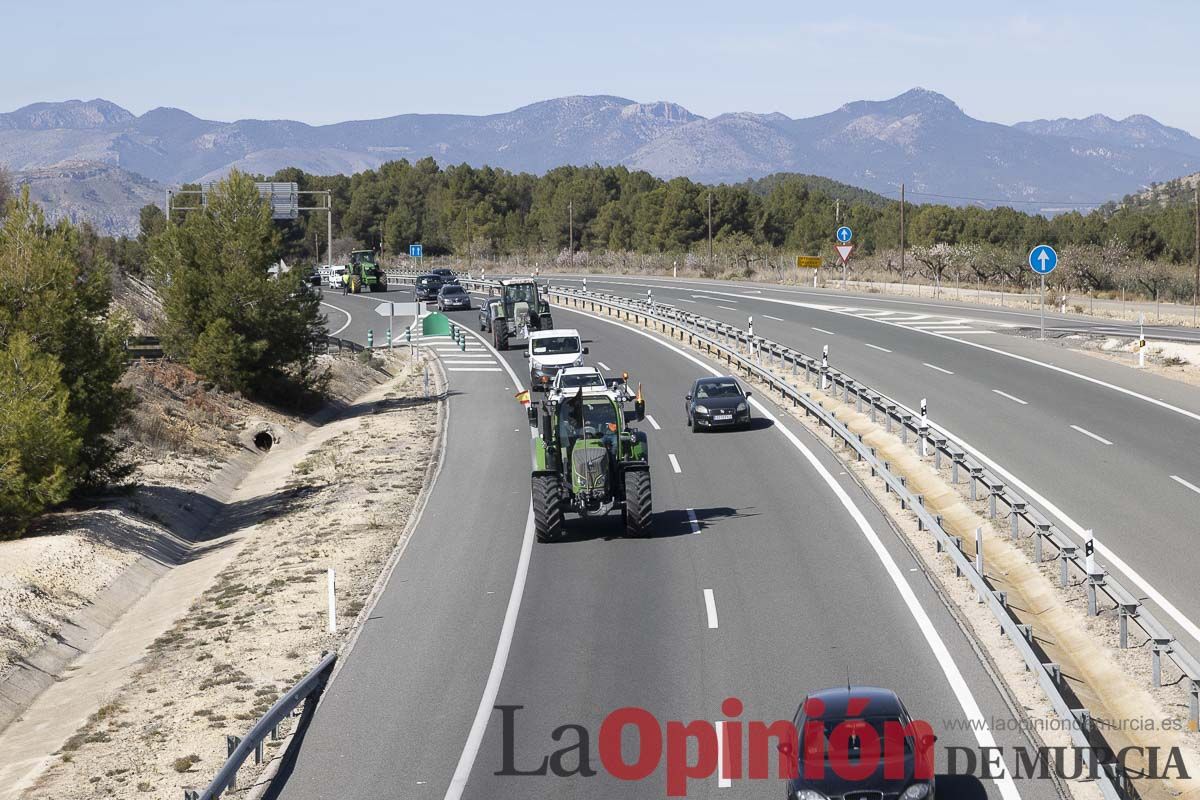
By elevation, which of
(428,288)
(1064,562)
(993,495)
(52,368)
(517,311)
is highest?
(428,288)

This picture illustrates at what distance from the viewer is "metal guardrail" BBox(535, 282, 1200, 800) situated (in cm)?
1357

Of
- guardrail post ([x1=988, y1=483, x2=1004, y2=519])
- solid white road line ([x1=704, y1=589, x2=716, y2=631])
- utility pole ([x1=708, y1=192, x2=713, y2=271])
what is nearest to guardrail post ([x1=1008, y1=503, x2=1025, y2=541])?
guardrail post ([x1=988, y1=483, x2=1004, y2=519])

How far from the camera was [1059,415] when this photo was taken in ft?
109

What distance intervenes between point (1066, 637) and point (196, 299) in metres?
36.9

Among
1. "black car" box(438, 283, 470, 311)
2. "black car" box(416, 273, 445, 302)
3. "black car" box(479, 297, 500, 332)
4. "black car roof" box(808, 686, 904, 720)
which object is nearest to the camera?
"black car roof" box(808, 686, 904, 720)

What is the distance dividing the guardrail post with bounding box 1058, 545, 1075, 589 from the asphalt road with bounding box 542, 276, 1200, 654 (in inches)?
41.1

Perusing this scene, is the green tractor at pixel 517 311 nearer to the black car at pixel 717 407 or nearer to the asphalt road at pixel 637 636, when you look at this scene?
the black car at pixel 717 407

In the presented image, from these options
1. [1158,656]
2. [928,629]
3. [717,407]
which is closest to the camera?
[1158,656]

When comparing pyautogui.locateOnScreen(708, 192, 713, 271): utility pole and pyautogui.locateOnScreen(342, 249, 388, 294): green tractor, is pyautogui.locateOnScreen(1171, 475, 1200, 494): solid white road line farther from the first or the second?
pyautogui.locateOnScreen(342, 249, 388, 294): green tractor

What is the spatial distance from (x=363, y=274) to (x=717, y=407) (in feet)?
210

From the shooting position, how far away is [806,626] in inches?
697

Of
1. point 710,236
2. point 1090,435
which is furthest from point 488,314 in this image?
point 710,236

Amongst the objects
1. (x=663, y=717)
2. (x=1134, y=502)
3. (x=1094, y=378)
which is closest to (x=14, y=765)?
(x=663, y=717)

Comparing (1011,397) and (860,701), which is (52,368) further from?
(1011,397)
